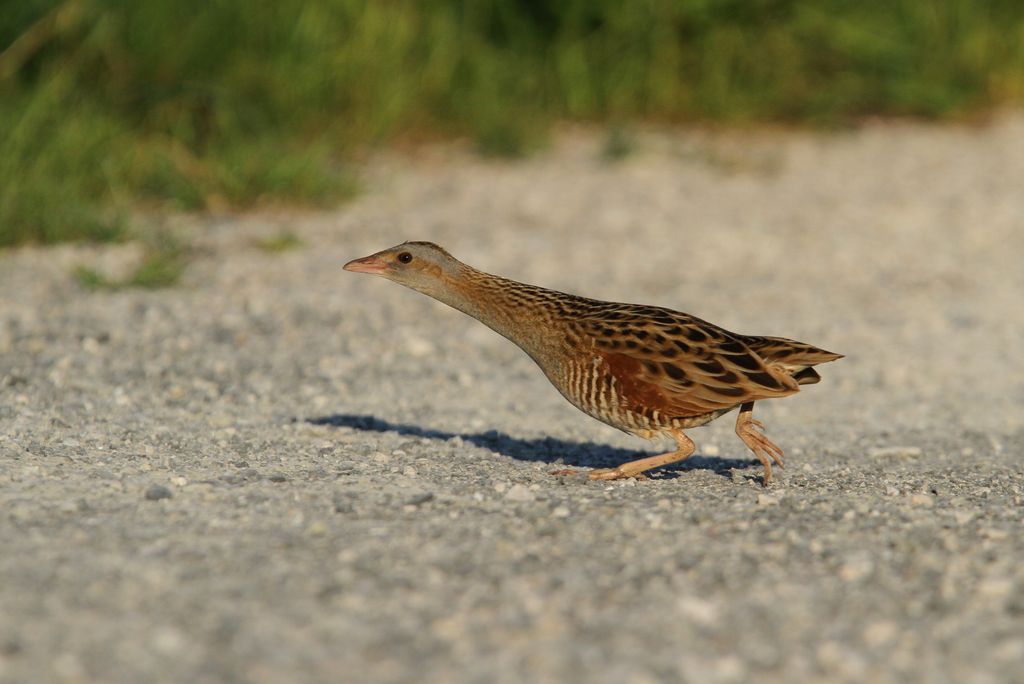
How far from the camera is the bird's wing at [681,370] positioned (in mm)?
5582

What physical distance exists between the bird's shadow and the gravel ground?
4 centimetres

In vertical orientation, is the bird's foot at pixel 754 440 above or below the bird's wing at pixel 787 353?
below

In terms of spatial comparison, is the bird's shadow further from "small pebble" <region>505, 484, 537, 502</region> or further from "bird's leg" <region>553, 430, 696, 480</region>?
"small pebble" <region>505, 484, 537, 502</region>

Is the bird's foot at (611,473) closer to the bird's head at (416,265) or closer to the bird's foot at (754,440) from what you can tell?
the bird's foot at (754,440)

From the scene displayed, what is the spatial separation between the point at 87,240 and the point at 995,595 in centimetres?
763

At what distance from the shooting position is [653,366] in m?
5.61

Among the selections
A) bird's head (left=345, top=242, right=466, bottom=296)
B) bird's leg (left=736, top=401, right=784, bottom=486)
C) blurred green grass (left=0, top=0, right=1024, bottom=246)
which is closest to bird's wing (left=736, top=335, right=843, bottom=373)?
bird's leg (left=736, top=401, right=784, bottom=486)

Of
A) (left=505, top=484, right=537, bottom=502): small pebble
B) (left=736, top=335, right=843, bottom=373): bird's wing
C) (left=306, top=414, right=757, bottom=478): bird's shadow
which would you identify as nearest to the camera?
(left=505, top=484, right=537, bottom=502): small pebble

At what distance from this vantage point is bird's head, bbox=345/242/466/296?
249 inches

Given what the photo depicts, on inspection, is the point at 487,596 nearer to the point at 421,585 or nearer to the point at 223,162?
the point at 421,585

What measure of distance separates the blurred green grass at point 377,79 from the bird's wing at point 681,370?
5.55m

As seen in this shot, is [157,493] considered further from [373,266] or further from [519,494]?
[373,266]

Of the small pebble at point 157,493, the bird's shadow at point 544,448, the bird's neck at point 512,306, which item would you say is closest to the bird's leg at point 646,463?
the bird's shadow at point 544,448

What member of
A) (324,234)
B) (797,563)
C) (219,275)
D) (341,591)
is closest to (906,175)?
(324,234)
